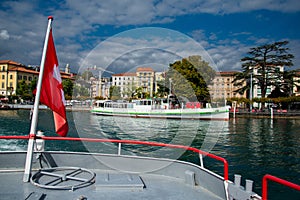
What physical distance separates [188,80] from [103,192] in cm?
4816

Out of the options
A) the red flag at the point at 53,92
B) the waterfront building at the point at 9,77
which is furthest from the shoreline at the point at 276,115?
the waterfront building at the point at 9,77

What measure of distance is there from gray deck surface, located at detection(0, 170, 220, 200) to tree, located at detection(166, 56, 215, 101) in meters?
45.5

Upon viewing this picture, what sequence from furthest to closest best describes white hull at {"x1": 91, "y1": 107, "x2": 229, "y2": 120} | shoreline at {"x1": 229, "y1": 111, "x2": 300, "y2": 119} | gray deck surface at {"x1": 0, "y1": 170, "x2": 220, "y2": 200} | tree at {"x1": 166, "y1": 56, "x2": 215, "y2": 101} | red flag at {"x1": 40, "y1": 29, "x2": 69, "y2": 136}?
tree at {"x1": 166, "y1": 56, "x2": 215, "y2": 101} < shoreline at {"x1": 229, "y1": 111, "x2": 300, "y2": 119} < white hull at {"x1": 91, "y1": 107, "x2": 229, "y2": 120} < red flag at {"x1": 40, "y1": 29, "x2": 69, "y2": 136} < gray deck surface at {"x1": 0, "y1": 170, "x2": 220, "y2": 200}

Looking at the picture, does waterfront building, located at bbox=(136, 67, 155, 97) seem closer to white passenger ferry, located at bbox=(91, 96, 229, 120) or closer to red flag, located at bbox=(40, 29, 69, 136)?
white passenger ferry, located at bbox=(91, 96, 229, 120)

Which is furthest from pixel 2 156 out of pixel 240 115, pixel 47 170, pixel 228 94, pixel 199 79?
pixel 228 94

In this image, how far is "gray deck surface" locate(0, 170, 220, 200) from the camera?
436 cm

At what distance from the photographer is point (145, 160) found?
571cm

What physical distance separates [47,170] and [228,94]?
96463 millimetres

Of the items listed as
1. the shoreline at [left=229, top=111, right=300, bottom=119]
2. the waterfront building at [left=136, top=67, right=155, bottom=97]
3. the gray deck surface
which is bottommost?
the gray deck surface

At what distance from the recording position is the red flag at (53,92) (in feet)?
16.4

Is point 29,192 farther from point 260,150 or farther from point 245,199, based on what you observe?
point 260,150

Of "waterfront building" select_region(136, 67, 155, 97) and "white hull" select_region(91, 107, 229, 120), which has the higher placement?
"waterfront building" select_region(136, 67, 155, 97)

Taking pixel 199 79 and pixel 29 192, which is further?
pixel 199 79

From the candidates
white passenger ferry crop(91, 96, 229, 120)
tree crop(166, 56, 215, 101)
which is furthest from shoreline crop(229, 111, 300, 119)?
tree crop(166, 56, 215, 101)
